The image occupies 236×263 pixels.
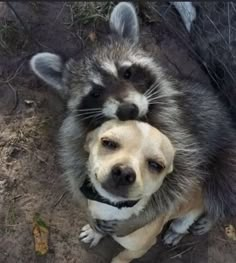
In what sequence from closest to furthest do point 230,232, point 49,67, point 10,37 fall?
point 49,67, point 230,232, point 10,37

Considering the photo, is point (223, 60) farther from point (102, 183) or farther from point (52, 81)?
point (102, 183)

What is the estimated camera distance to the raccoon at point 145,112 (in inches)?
86.9

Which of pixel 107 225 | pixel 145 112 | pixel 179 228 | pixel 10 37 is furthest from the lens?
pixel 10 37

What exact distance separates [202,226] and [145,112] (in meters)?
0.99

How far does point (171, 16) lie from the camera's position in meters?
3.20

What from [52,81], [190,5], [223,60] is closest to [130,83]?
[52,81]

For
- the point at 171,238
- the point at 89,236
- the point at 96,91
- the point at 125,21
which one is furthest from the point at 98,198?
the point at 125,21

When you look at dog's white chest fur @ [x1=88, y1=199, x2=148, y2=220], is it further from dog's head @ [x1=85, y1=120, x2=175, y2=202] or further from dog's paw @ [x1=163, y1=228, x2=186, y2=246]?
dog's paw @ [x1=163, y1=228, x2=186, y2=246]

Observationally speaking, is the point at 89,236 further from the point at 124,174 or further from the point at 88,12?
the point at 88,12

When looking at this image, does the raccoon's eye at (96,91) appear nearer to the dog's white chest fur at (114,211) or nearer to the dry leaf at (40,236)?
the dog's white chest fur at (114,211)

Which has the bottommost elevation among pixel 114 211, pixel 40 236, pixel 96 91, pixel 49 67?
pixel 40 236

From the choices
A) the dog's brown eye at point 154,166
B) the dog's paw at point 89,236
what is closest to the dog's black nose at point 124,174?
the dog's brown eye at point 154,166

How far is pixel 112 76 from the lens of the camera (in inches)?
87.0

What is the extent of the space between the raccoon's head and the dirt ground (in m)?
0.28
